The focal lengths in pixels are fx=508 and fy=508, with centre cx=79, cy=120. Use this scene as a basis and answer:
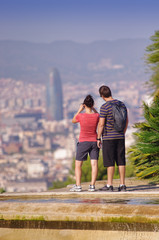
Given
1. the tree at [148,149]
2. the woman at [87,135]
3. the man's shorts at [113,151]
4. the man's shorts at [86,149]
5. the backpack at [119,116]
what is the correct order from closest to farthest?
the backpack at [119,116] < the man's shorts at [113,151] < the woman at [87,135] < the man's shorts at [86,149] < the tree at [148,149]

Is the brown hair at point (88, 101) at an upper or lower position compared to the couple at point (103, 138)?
upper

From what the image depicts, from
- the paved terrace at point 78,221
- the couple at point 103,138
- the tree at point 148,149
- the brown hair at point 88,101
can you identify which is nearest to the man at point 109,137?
the couple at point 103,138

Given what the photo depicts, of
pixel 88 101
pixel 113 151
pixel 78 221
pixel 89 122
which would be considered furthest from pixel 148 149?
pixel 78 221

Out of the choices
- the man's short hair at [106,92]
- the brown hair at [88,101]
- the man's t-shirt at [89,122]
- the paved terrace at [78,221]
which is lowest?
the paved terrace at [78,221]

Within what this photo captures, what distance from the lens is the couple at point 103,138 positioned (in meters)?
7.04

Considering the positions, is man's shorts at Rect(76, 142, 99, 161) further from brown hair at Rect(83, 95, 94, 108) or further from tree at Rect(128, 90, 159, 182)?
tree at Rect(128, 90, 159, 182)

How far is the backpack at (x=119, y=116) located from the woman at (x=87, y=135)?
0.37 metres

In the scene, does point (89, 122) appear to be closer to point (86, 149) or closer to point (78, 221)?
point (86, 149)

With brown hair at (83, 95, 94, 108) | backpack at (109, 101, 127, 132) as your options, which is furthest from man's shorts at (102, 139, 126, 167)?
brown hair at (83, 95, 94, 108)

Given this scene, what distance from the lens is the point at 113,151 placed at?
713 centimetres

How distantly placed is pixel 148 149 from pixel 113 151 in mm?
1360

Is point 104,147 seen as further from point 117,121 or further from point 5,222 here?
point 5,222

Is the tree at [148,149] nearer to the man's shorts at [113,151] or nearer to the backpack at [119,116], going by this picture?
the man's shorts at [113,151]

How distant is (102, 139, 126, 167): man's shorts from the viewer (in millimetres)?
7094
